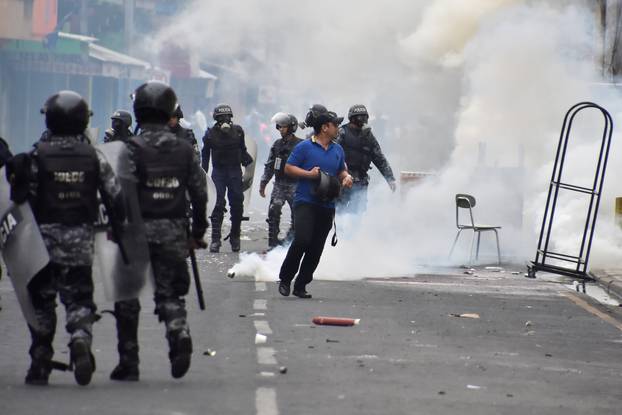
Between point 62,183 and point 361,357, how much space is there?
8.66ft

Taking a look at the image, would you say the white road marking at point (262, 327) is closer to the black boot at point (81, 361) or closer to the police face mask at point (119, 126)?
the black boot at point (81, 361)

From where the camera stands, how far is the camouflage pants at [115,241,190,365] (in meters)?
8.81

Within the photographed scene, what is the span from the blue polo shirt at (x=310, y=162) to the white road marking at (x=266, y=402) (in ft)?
17.4

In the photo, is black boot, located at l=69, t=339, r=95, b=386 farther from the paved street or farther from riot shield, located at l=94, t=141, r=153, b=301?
riot shield, located at l=94, t=141, r=153, b=301

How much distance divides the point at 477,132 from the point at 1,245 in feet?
68.3

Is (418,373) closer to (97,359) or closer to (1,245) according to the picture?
(97,359)

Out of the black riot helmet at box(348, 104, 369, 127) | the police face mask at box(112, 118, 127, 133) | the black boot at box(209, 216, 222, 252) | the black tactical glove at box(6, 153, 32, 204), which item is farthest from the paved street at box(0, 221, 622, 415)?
the black boot at box(209, 216, 222, 252)

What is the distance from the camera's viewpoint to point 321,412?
26.3 feet

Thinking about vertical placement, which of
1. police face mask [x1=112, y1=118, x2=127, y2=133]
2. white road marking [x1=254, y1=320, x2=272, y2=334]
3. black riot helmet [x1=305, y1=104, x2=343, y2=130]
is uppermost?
black riot helmet [x1=305, y1=104, x2=343, y2=130]

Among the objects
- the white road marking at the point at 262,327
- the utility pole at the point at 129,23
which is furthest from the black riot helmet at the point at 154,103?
the utility pole at the point at 129,23

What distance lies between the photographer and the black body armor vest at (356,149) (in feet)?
62.7

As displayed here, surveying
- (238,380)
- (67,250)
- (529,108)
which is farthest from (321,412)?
(529,108)

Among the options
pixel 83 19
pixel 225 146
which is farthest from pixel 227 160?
pixel 83 19

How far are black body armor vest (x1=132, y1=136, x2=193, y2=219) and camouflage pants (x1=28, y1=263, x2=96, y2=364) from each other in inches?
20.6
